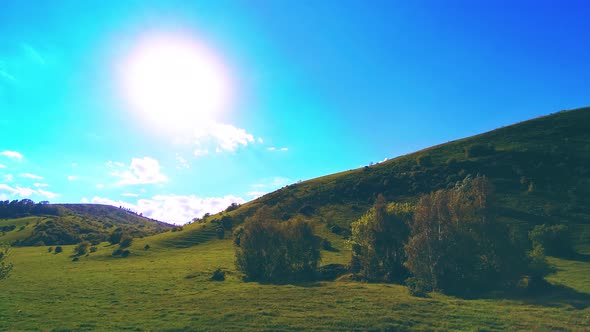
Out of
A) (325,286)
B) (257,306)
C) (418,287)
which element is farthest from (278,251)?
(418,287)

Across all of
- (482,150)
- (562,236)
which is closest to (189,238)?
(562,236)

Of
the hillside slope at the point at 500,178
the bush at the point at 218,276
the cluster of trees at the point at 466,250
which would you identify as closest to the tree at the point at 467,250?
the cluster of trees at the point at 466,250

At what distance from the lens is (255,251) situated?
5400 centimetres

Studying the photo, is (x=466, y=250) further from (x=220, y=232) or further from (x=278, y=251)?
(x=220, y=232)

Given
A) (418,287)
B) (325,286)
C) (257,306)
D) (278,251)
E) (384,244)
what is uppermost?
(384,244)

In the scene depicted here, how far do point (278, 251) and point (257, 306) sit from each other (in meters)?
21.7

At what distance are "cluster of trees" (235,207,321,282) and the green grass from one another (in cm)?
381

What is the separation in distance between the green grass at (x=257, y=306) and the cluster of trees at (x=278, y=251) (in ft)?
12.5

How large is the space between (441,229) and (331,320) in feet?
66.9

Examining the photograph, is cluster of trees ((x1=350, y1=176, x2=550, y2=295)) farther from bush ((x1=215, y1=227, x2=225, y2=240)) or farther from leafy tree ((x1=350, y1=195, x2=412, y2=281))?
bush ((x1=215, y1=227, x2=225, y2=240))

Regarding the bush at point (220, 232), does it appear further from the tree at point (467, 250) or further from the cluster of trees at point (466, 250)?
the tree at point (467, 250)

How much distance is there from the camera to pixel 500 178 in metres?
93.8

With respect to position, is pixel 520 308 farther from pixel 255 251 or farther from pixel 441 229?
pixel 255 251

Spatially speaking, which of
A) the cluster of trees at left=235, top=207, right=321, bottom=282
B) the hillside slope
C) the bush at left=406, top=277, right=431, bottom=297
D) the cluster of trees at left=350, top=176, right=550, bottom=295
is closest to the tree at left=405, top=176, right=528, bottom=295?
the cluster of trees at left=350, top=176, right=550, bottom=295
